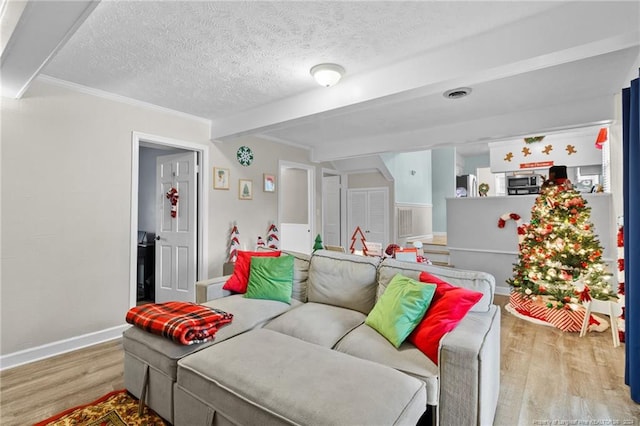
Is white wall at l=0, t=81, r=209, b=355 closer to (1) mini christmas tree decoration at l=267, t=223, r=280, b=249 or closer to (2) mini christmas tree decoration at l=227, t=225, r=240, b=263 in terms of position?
(2) mini christmas tree decoration at l=227, t=225, r=240, b=263

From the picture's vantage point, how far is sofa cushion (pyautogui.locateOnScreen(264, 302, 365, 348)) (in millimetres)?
1996

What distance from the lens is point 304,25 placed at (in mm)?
→ 1946

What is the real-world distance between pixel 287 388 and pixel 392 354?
671 millimetres

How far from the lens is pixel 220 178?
405 cm

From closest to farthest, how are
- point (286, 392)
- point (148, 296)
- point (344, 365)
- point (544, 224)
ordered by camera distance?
point (286, 392) → point (344, 365) → point (544, 224) → point (148, 296)

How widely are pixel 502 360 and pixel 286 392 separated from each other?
7.06 feet

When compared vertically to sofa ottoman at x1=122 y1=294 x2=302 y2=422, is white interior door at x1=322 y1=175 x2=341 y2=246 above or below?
above

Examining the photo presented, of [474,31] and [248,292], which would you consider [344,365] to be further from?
[474,31]

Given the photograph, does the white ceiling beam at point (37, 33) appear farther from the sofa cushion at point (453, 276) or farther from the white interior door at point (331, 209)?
the white interior door at point (331, 209)

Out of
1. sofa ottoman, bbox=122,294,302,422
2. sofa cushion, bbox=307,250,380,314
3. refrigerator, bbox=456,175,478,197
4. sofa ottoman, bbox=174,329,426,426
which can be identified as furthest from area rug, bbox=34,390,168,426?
refrigerator, bbox=456,175,478,197

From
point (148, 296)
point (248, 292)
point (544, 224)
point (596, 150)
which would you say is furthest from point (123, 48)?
point (596, 150)

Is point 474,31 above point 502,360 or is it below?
above

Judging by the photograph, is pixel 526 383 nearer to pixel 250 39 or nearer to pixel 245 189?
pixel 250 39

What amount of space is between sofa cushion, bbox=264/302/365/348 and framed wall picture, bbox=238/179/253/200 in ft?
7.48
